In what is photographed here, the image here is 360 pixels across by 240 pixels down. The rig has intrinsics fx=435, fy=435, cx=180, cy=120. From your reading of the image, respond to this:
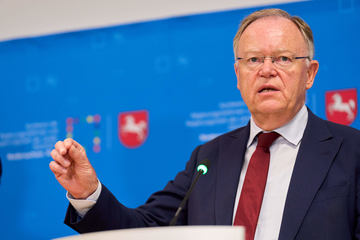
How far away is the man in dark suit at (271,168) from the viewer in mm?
1836

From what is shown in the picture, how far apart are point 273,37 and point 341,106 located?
831 millimetres

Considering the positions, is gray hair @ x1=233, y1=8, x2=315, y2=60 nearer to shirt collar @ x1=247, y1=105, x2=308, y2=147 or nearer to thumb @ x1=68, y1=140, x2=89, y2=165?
shirt collar @ x1=247, y1=105, x2=308, y2=147

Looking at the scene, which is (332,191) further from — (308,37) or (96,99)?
(96,99)

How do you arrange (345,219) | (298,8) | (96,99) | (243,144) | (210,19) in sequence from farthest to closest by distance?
1. (96,99)
2. (210,19)
3. (298,8)
4. (243,144)
5. (345,219)

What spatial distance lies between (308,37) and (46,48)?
217cm

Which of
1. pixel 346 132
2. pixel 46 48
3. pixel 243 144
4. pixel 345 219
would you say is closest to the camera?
pixel 345 219

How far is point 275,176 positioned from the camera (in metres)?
2.02

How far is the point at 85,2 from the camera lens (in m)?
3.47

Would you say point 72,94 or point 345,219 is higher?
point 72,94

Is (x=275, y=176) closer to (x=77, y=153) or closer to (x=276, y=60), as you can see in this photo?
(x=276, y=60)

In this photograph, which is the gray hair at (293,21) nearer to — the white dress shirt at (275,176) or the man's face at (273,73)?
the man's face at (273,73)

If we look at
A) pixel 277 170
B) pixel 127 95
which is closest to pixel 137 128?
pixel 127 95

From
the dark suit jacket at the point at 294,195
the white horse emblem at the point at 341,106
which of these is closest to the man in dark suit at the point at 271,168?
the dark suit jacket at the point at 294,195

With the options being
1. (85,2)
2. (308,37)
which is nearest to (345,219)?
(308,37)
